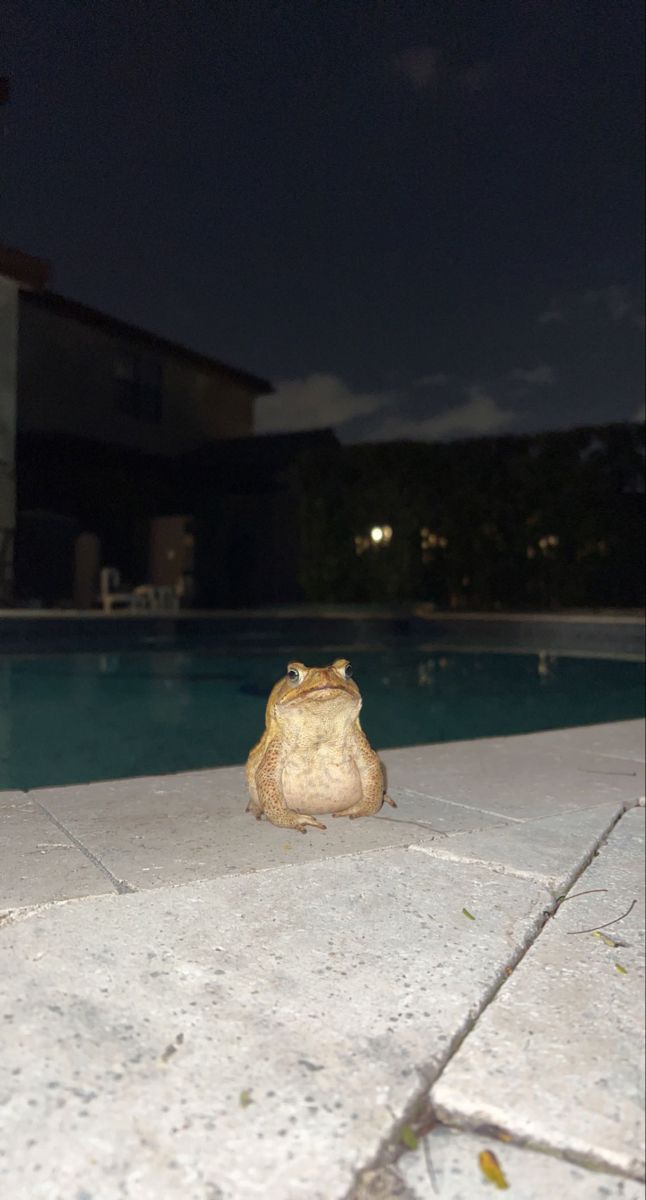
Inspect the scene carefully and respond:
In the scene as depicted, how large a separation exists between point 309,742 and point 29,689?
26.1 feet

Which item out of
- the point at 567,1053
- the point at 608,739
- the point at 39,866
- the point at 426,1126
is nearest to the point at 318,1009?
the point at 426,1126

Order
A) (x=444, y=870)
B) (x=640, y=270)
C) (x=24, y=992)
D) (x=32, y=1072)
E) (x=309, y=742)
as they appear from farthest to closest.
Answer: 1. (x=640, y=270)
2. (x=309, y=742)
3. (x=444, y=870)
4. (x=24, y=992)
5. (x=32, y=1072)

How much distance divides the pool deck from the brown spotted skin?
0.46ft

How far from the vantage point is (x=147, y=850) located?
124 inches

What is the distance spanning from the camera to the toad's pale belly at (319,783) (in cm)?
359

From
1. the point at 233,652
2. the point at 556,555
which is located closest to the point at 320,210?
the point at 556,555

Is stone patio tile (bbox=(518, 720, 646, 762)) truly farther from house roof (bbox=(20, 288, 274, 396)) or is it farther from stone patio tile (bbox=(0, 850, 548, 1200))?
house roof (bbox=(20, 288, 274, 396))

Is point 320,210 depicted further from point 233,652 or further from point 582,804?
point 582,804

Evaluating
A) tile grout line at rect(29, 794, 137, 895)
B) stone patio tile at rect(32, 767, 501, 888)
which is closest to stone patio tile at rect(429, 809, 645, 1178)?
stone patio tile at rect(32, 767, 501, 888)

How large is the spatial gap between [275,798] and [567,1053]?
Result: 1.73m

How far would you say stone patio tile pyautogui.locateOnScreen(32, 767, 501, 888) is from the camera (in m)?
3.02

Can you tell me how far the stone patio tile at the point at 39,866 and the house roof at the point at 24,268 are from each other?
12.9 meters

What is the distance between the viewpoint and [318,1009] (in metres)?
2.07

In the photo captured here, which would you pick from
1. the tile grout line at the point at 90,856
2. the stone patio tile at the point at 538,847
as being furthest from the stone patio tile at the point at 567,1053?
the tile grout line at the point at 90,856
